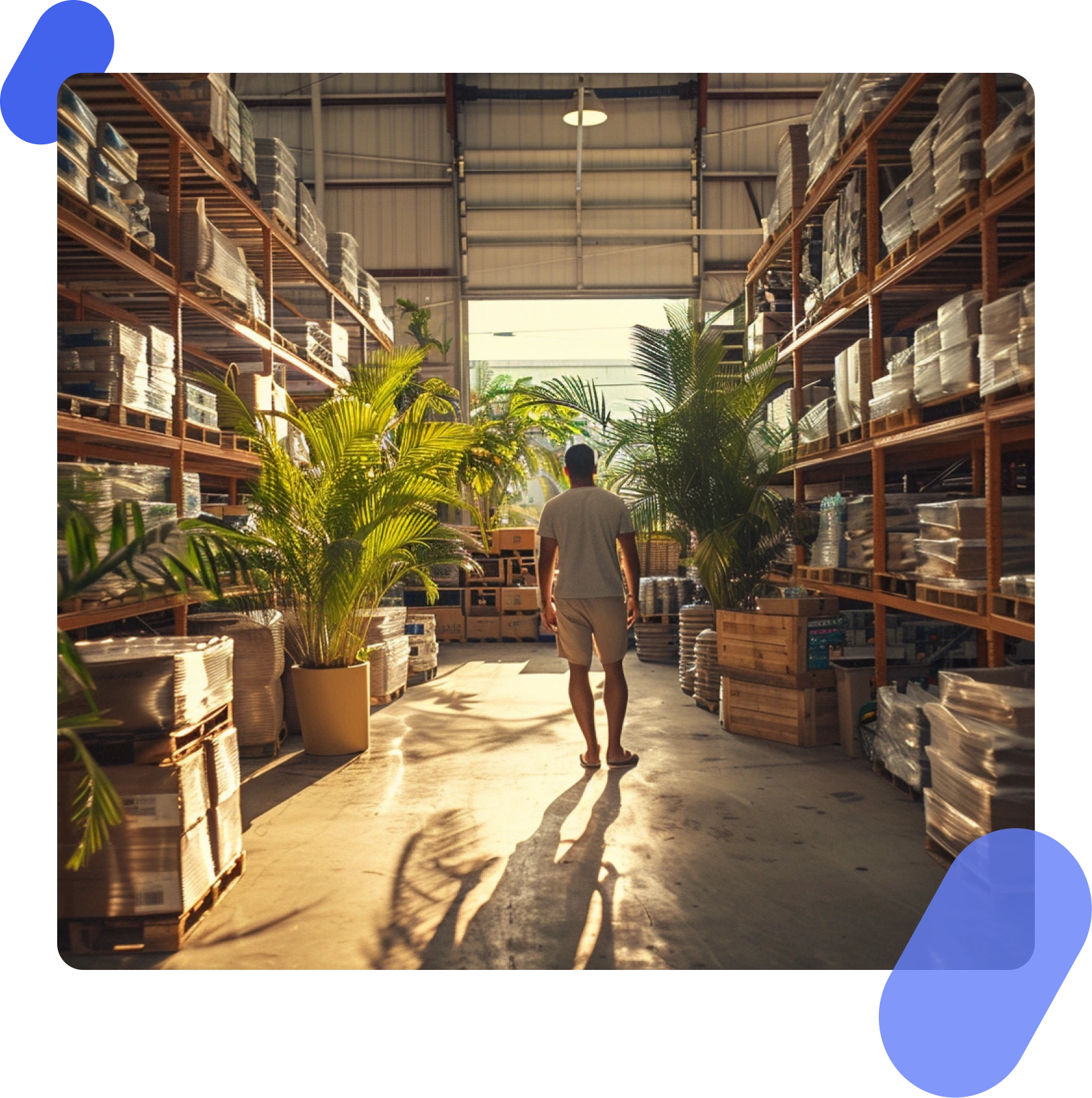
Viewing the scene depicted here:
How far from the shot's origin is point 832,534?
6902mm

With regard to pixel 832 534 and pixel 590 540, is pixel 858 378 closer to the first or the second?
pixel 832 534

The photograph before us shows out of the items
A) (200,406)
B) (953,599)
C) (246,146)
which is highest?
(246,146)

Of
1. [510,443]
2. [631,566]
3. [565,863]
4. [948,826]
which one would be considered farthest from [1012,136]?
[510,443]

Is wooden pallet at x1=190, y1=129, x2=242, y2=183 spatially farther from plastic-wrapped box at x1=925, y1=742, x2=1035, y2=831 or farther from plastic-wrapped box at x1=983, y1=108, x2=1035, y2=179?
plastic-wrapped box at x1=925, y1=742, x2=1035, y2=831

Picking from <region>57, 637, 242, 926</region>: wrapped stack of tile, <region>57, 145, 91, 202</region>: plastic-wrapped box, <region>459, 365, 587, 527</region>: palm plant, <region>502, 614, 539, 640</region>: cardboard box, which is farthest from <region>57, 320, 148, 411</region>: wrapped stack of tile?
<region>502, 614, 539, 640</region>: cardboard box

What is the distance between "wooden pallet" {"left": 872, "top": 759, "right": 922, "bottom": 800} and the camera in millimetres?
5105

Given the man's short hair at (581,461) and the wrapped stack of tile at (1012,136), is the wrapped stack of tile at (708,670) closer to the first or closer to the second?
the man's short hair at (581,461)

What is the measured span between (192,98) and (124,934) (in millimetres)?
5635

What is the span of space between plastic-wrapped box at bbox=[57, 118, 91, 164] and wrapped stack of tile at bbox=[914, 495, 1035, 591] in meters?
4.93

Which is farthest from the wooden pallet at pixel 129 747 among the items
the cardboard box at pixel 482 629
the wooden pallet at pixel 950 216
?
the cardboard box at pixel 482 629

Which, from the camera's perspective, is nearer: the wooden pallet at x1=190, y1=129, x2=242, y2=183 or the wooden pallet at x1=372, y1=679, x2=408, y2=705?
the wooden pallet at x1=190, y1=129, x2=242, y2=183

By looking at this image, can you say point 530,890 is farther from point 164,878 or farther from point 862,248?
point 862,248
